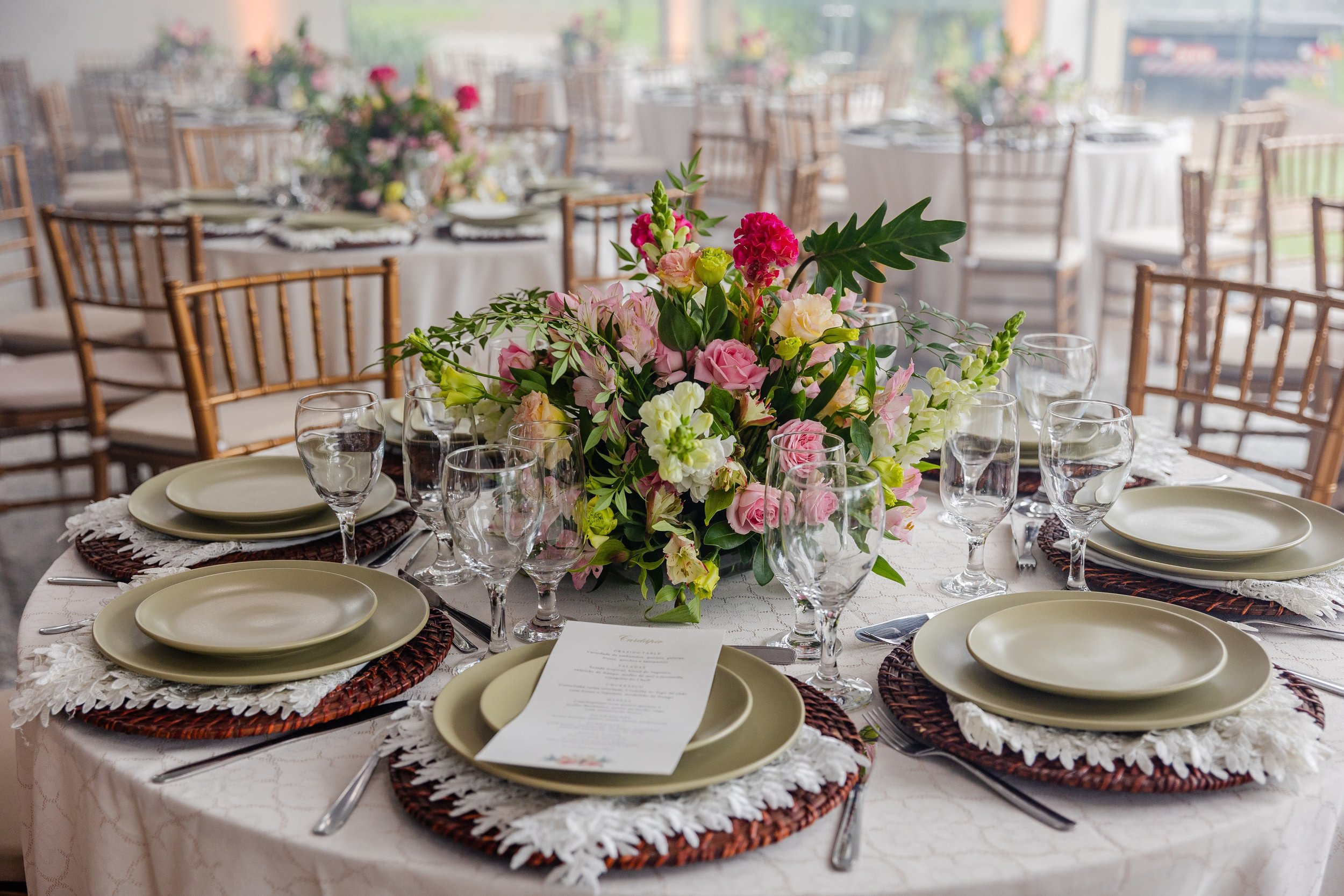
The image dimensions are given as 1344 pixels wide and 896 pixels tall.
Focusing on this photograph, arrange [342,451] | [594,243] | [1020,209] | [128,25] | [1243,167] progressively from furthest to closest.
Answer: [128,25] → [1243,167] → [1020,209] → [594,243] → [342,451]

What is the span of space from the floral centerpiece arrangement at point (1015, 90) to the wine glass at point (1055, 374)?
3.17 m

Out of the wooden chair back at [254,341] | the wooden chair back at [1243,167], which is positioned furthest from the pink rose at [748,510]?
the wooden chair back at [1243,167]

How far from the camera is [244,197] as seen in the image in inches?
139

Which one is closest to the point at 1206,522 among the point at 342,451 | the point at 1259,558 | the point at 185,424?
the point at 1259,558

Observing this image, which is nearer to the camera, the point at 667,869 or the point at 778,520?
the point at 667,869

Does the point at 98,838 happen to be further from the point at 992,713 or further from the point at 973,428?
the point at 973,428

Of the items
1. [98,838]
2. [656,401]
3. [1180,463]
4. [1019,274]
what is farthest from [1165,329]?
[98,838]

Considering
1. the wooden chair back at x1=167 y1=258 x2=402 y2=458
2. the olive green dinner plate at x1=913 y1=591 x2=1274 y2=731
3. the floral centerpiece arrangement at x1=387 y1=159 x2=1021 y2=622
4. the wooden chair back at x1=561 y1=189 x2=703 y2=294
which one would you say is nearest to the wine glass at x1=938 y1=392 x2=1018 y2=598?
the floral centerpiece arrangement at x1=387 y1=159 x2=1021 y2=622

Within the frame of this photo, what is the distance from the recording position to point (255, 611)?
44.1 inches

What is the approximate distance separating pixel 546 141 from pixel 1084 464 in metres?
3.72

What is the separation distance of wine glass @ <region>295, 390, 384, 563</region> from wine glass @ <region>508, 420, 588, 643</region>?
8.5 inches

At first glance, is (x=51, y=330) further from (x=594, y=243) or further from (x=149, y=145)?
(x=149, y=145)

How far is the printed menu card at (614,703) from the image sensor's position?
2.78 feet

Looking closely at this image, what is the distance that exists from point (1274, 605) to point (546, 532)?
2.38 ft
